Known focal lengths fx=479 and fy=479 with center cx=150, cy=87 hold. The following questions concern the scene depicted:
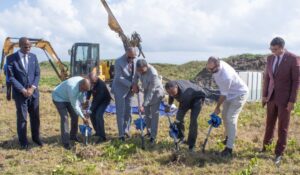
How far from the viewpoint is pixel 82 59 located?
18547mm

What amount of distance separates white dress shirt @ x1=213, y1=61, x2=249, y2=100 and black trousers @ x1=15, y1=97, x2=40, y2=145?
3140 mm

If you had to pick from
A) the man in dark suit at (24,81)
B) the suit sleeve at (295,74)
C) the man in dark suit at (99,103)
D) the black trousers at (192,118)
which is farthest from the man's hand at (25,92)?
the suit sleeve at (295,74)

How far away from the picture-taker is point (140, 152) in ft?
25.0

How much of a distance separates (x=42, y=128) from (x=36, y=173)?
11.5 feet

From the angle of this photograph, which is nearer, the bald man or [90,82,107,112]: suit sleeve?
the bald man

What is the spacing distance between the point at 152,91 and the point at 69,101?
1.42 meters

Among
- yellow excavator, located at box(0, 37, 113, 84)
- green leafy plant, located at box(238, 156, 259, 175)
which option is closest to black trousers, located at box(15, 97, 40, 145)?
green leafy plant, located at box(238, 156, 259, 175)

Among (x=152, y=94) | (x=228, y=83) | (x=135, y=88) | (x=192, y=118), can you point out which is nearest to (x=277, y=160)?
(x=228, y=83)

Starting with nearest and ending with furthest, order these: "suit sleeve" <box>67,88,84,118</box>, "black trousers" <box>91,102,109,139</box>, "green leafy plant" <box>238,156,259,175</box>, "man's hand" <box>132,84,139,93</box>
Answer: "green leafy plant" <box>238,156,259,175</box> < "suit sleeve" <box>67,88,84,118</box> < "man's hand" <box>132,84,139,93</box> < "black trousers" <box>91,102,109,139</box>

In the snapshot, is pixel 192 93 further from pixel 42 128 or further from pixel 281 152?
pixel 42 128

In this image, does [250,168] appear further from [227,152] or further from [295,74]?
[295,74]

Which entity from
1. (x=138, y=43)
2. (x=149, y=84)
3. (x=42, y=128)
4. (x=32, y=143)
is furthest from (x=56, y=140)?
(x=138, y=43)

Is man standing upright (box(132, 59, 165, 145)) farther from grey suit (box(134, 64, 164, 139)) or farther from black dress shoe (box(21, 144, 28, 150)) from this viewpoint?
black dress shoe (box(21, 144, 28, 150))

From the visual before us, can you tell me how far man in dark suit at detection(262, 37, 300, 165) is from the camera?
22.6ft
